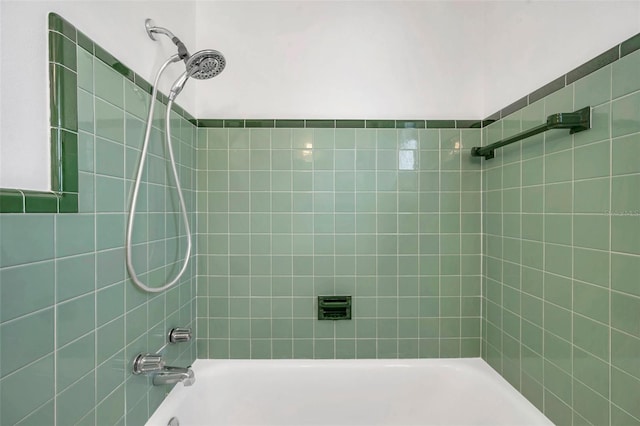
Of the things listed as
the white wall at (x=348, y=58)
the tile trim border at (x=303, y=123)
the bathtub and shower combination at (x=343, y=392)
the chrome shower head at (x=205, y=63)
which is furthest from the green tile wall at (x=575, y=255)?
the chrome shower head at (x=205, y=63)

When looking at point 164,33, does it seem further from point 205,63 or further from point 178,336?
point 178,336

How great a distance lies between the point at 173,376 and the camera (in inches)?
45.5

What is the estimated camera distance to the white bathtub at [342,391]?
1.46m

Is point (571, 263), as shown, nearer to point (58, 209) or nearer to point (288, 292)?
point (288, 292)

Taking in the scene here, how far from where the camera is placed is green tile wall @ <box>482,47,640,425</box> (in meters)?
0.83

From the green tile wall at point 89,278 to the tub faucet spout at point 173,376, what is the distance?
5 centimetres

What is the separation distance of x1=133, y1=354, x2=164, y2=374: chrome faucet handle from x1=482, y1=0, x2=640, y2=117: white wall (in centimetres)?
173

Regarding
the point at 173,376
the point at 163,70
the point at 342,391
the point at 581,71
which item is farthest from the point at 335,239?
the point at 581,71

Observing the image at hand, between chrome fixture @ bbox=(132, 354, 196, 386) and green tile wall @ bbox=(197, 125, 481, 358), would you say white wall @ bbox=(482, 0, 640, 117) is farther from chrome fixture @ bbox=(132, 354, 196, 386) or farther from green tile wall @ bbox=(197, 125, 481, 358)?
chrome fixture @ bbox=(132, 354, 196, 386)

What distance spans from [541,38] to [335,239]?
1.19 m

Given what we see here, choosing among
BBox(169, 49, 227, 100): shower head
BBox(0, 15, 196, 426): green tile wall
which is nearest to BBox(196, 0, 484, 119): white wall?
BBox(169, 49, 227, 100): shower head

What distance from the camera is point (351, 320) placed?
5.24 feet

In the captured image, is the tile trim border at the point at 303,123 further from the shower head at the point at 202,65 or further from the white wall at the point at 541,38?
the shower head at the point at 202,65

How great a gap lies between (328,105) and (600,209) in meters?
1.17
